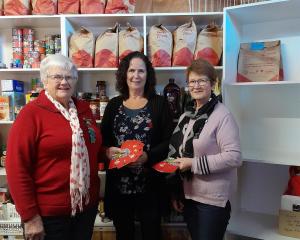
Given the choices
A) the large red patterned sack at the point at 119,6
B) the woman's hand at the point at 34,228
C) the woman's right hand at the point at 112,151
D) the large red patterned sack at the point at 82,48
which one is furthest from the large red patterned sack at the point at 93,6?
the woman's hand at the point at 34,228

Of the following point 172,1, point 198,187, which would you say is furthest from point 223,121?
Result: point 172,1

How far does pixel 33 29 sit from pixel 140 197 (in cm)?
156

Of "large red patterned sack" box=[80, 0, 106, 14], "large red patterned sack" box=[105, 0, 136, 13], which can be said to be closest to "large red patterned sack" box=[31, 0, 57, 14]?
"large red patterned sack" box=[80, 0, 106, 14]

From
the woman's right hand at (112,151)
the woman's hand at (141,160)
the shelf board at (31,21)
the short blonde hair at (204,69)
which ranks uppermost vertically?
the shelf board at (31,21)

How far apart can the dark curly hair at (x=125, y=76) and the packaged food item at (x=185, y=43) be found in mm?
298

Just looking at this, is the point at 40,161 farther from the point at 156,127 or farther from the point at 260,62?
the point at 260,62

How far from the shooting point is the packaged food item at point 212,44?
2035mm

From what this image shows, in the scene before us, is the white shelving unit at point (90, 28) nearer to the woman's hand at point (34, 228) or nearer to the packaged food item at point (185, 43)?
the packaged food item at point (185, 43)

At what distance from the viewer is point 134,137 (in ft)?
5.72

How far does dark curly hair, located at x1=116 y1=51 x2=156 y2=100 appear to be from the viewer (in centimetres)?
182

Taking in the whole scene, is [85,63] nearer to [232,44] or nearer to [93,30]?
[93,30]

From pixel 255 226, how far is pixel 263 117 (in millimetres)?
774

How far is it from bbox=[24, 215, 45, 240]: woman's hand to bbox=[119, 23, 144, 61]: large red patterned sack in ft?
3.97

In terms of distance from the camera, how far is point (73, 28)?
227 centimetres
